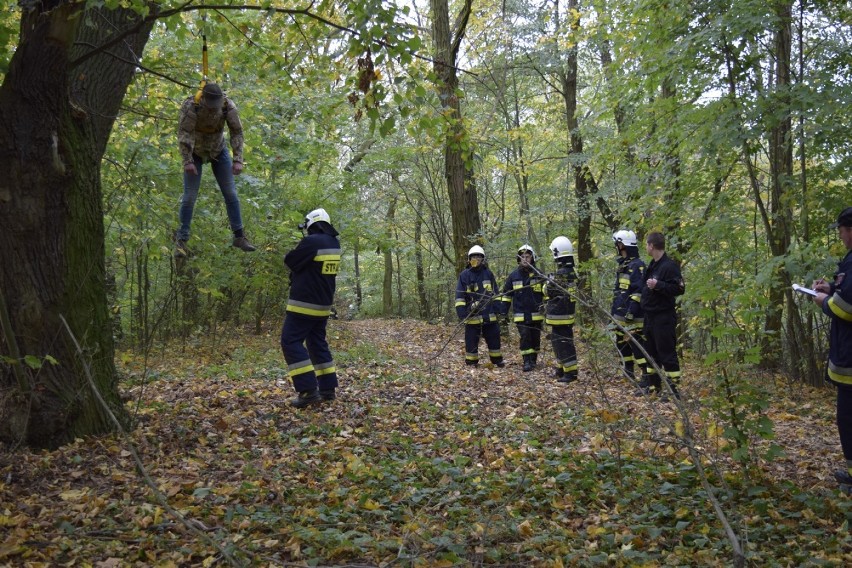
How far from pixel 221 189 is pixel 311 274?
1.53 m

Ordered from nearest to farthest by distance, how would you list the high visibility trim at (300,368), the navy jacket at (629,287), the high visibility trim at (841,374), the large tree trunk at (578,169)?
the high visibility trim at (841,374) → the high visibility trim at (300,368) → the navy jacket at (629,287) → the large tree trunk at (578,169)

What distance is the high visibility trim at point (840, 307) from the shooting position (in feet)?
15.7

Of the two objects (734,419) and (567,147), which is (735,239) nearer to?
(734,419)

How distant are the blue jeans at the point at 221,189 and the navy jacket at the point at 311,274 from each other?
101 cm

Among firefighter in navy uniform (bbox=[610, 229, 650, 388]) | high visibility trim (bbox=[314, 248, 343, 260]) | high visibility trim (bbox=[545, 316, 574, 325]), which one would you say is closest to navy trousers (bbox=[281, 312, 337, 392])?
high visibility trim (bbox=[314, 248, 343, 260])

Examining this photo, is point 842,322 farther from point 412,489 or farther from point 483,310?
point 483,310

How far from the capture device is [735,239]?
991 cm

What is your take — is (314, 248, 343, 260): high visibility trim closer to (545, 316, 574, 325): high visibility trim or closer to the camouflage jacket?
the camouflage jacket

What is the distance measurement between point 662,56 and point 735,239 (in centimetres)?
318

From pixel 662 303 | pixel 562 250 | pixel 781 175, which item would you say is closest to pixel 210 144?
pixel 562 250

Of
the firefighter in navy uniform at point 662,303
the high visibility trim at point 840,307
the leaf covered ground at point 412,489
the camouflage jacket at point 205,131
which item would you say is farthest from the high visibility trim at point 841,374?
the camouflage jacket at point 205,131

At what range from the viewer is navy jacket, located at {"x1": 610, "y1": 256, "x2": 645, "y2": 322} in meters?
9.45

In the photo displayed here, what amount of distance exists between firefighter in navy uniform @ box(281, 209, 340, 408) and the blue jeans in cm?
100

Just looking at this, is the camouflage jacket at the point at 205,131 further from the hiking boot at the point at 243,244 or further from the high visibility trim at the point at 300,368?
the high visibility trim at the point at 300,368
